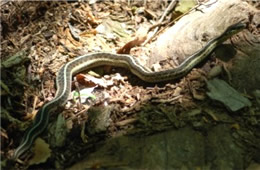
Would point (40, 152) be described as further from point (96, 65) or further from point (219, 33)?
point (219, 33)

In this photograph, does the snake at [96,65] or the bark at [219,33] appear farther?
the bark at [219,33]

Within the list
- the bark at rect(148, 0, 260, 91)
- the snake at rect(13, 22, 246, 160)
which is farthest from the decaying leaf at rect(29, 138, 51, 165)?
the bark at rect(148, 0, 260, 91)

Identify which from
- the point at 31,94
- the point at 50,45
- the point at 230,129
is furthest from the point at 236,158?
the point at 50,45

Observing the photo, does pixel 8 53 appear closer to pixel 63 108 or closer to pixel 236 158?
pixel 63 108

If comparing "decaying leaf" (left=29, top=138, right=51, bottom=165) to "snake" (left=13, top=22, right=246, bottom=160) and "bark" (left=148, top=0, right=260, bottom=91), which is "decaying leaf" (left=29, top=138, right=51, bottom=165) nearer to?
"snake" (left=13, top=22, right=246, bottom=160)

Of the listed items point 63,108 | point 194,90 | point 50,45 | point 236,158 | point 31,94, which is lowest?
point 236,158

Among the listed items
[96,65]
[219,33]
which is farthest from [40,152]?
[219,33]

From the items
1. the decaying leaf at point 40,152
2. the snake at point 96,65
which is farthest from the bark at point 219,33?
the decaying leaf at point 40,152

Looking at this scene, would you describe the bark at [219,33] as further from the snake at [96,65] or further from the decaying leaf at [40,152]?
the decaying leaf at [40,152]
